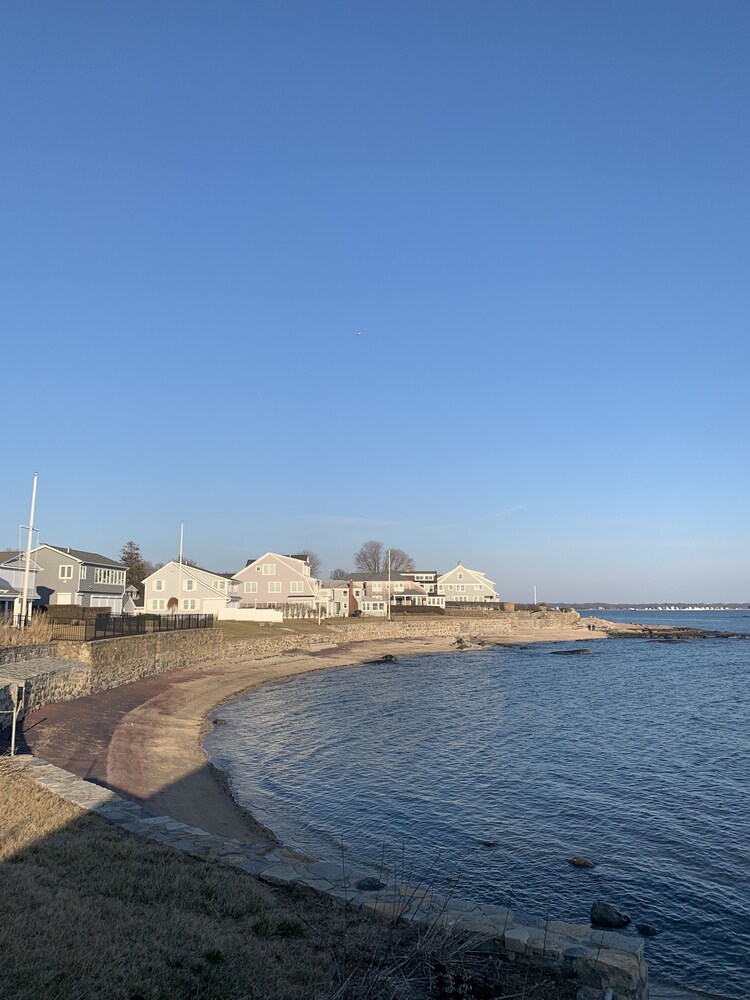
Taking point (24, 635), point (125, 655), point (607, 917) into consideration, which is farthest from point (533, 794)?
point (125, 655)

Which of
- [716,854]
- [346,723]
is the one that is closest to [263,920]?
[716,854]

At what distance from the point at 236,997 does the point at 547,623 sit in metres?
130

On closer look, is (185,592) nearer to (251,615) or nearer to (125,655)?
(251,615)

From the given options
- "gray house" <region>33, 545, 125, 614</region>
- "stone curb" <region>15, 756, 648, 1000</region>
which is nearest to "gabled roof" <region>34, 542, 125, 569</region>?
"gray house" <region>33, 545, 125, 614</region>

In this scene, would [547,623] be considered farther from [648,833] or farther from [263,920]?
[263,920]

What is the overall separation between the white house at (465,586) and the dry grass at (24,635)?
379ft

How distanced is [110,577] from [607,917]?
73236 mm

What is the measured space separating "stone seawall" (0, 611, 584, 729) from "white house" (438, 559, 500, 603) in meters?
52.8

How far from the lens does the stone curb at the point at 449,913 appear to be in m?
8.61

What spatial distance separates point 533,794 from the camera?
78.5 feet

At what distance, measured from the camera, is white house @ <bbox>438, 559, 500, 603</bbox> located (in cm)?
14712

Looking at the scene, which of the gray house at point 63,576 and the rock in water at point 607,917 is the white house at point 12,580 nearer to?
the gray house at point 63,576

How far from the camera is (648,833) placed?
19953mm

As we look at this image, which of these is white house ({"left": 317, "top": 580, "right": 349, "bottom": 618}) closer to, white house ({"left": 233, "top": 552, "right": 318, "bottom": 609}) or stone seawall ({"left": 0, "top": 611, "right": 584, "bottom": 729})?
white house ({"left": 233, "top": 552, "right": 318, "bottom": 609})
